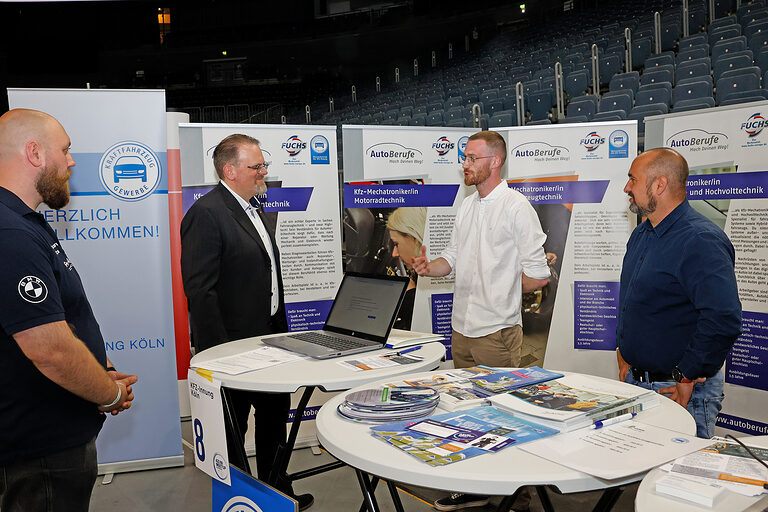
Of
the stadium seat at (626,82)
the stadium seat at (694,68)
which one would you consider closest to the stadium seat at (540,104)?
the stadium seat at (626,82)

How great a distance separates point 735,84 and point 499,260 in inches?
131

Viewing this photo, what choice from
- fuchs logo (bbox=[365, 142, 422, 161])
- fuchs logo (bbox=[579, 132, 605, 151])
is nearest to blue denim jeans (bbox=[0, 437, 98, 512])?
fuchs logo (bbox=[365, 142, 422, 161])

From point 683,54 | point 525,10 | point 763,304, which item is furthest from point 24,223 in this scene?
point 525,10

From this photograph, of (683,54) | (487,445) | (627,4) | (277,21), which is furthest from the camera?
(277,21)

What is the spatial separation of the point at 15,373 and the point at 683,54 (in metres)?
7.17

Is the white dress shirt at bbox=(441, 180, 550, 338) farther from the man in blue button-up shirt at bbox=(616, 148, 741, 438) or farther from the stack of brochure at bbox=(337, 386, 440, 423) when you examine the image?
the stack of brochure at bbox=(337, 386, 440, 423)

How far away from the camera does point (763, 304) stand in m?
3.25

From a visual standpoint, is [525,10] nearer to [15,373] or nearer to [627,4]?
[627,4]

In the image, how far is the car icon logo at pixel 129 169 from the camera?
10.9 feet

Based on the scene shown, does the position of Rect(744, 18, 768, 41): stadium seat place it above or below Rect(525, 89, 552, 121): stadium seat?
above

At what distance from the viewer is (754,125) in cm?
326

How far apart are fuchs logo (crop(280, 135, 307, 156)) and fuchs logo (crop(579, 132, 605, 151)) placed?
75.4 inches

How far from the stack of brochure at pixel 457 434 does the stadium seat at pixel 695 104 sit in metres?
4.40

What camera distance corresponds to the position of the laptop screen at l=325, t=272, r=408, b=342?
224 cm
